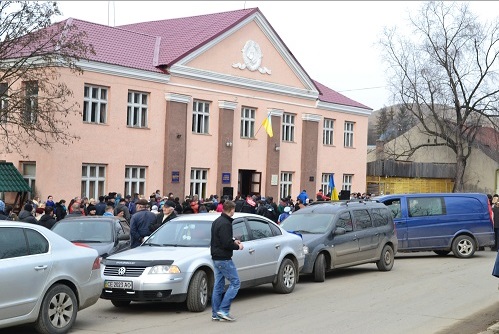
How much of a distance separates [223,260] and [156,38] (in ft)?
83.8

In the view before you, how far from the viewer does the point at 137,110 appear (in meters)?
31.5

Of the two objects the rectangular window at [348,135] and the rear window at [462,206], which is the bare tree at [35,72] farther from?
the rectangular window at [348,135]

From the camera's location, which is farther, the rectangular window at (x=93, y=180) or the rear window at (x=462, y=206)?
the rectangular window at (x=93, y=180)

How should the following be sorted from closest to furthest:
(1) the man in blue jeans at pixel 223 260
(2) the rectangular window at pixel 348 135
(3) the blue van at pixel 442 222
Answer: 1. (1) the man in blue jeans at pixel 223 260
2. (3) the blue van at pixel 442 222
3. (2) the rectangular window at pixel 348 135

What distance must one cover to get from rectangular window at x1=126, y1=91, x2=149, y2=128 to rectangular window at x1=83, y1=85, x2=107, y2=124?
1.31m

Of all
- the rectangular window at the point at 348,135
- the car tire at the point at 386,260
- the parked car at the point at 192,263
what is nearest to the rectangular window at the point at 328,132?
the rectangular window at the point at 348,135

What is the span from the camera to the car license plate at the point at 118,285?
11625 millimetres

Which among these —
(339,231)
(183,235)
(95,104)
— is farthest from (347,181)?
(183,235)

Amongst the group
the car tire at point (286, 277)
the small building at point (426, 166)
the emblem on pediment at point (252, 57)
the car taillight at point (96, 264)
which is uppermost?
the emblem on pediment at point (252, 57)

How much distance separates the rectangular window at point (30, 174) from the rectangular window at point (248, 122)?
1151cm

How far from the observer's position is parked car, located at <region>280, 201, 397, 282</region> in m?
16.2

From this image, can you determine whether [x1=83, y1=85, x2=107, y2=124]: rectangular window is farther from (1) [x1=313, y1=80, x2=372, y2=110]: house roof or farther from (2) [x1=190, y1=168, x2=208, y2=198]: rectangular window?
(1) [x1=313, y1=80, x2=372, y2=110]: house roof

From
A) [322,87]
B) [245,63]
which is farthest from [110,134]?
[322,87]

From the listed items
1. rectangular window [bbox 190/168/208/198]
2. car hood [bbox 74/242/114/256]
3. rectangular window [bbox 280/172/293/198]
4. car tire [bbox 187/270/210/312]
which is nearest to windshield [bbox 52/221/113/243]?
car hood [bbox 74/242/114/256]
